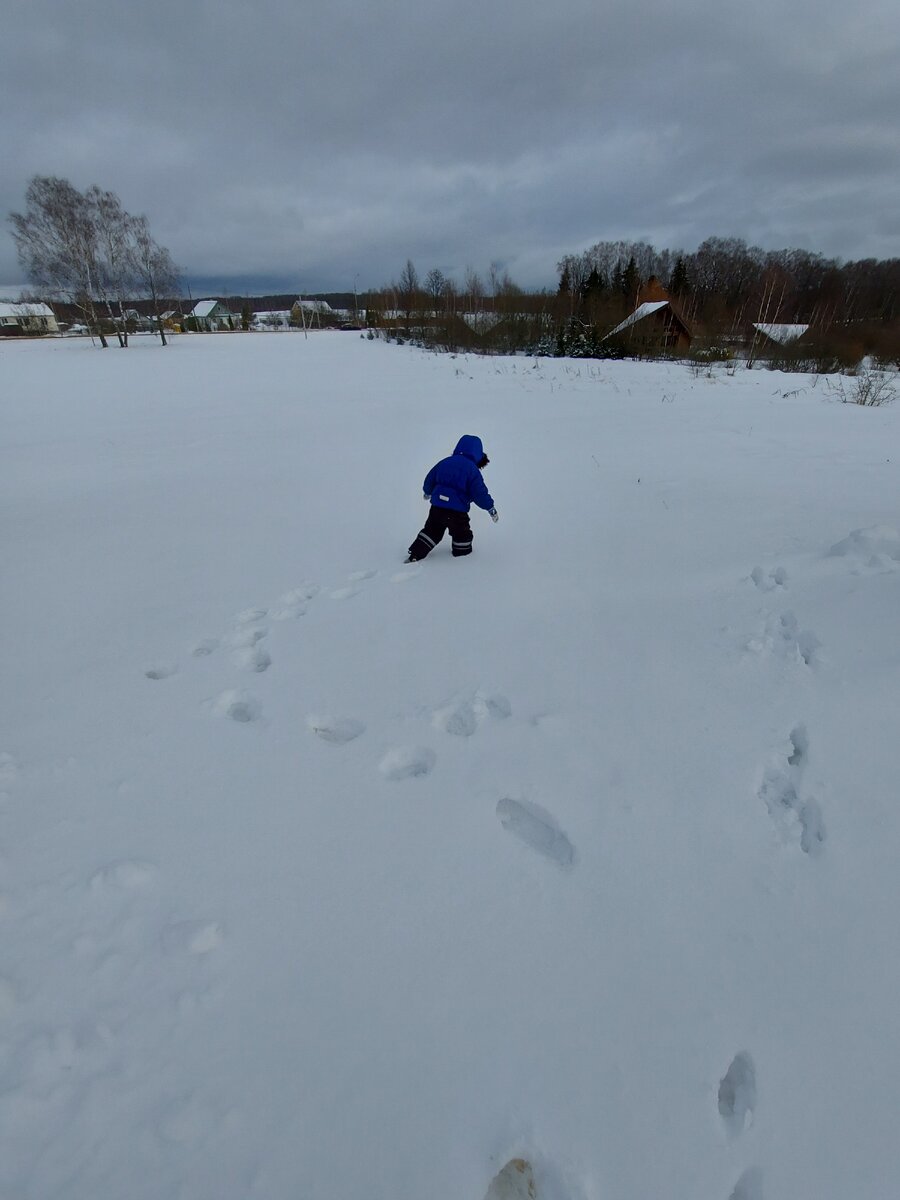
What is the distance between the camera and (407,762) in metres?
2.31

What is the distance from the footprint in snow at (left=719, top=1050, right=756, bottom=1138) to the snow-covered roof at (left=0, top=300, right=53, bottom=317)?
248ft

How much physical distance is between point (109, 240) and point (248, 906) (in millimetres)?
36627

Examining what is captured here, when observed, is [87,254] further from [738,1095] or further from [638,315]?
[738,1095]

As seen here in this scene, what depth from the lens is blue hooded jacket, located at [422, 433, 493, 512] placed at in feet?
13.5

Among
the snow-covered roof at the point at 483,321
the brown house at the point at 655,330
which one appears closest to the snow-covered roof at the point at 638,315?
the brown house at the point at 655,330

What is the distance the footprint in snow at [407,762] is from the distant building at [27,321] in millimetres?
69137

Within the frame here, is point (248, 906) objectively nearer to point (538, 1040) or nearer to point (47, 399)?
point (538, 1040)

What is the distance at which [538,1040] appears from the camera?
1.43 m

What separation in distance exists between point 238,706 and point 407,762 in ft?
3.20

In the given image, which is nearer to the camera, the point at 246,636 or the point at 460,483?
the point at 246,636

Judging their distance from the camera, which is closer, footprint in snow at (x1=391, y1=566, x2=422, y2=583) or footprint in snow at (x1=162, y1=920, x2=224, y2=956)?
footprint in snow at (x1=162, y1=920, x2=224, y2=956)

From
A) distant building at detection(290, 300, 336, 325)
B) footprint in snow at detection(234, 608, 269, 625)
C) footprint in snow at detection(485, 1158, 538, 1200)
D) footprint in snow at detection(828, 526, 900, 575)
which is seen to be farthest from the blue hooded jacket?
distant building at detection(290, 300, 336, 325)

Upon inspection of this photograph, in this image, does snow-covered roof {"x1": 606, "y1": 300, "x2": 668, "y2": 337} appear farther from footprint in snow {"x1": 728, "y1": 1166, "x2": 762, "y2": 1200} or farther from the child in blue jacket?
footprint in snow {"x1": 728, "y1": 1166, "x2": 762, "y2": 1200}

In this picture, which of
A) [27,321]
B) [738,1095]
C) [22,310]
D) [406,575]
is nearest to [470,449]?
[406,575]
